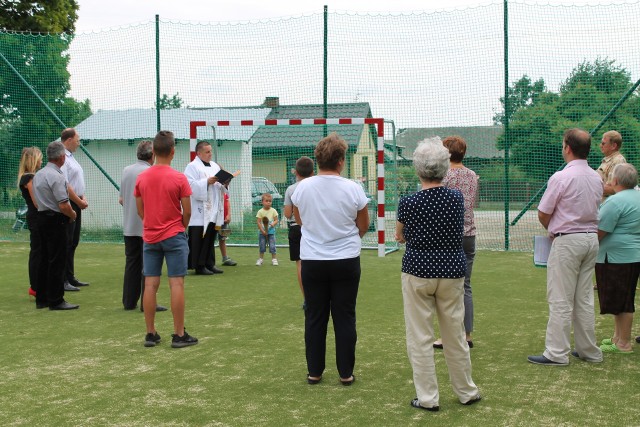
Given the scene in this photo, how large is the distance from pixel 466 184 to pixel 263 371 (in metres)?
2.05

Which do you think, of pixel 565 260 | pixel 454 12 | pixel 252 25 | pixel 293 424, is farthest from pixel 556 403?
pixel 252 25

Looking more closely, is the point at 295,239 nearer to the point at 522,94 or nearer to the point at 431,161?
the point at 431,161

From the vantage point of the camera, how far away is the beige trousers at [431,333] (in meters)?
4.28

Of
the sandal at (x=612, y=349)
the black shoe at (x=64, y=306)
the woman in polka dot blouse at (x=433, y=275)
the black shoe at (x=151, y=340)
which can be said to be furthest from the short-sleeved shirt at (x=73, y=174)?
the sandal at (x=612, y=349)

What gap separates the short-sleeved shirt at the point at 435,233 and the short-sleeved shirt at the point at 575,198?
1176mm

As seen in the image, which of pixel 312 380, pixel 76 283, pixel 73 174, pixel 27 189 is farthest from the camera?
pixel 76 283

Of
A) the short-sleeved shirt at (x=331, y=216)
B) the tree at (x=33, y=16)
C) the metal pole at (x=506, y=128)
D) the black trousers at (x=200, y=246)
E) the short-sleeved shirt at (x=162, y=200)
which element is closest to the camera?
the short-sleeved shirt at (x=331, y=216)

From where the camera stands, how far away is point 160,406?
443 centimetres

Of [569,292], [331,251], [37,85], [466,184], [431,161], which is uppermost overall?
[37,85]

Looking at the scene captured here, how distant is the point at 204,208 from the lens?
392 inches

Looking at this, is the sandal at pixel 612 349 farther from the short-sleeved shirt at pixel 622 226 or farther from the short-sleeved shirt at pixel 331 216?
the short-sleeved shirt at pixel 331 216

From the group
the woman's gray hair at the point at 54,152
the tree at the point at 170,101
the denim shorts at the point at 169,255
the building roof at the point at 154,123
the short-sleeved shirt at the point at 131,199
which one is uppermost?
the tree at the point at 170,101

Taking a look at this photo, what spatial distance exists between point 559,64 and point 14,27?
17450 millimetres

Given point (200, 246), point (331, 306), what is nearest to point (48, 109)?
point (200, 246)
